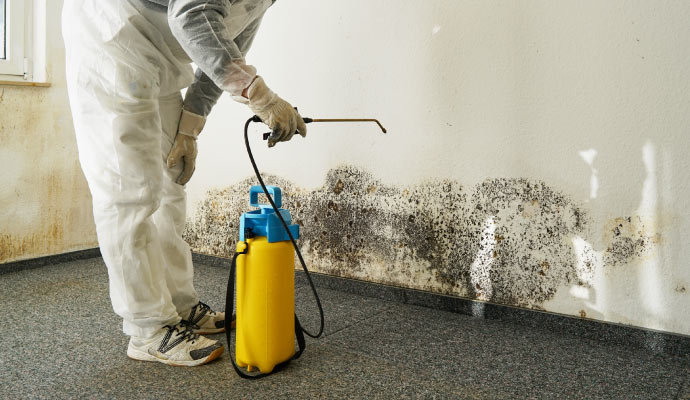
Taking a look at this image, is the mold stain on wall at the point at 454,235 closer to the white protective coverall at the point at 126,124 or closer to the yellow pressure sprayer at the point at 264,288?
the yellow pressure sprayer at the point at 264,288

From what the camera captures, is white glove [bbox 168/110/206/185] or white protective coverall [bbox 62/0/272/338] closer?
white protective coverall [bbox 62/0/272/338]

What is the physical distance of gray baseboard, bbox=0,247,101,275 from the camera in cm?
223

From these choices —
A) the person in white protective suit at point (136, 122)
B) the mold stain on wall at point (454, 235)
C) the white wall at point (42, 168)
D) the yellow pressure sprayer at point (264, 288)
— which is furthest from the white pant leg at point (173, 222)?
the white wall at point (42, 168)

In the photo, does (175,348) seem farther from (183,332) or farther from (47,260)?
(47,260)

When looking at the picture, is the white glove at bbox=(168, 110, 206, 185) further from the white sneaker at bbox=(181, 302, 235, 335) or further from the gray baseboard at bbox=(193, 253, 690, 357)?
the gray baseboard at bbox=(193, 253, 690, 357)

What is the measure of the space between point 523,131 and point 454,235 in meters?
0.43

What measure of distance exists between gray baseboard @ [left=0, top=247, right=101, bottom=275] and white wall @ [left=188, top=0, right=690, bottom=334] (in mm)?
1288

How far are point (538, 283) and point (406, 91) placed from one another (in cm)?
82

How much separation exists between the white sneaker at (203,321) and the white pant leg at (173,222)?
3cm

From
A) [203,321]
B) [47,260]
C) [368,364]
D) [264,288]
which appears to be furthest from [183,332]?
[47,260]

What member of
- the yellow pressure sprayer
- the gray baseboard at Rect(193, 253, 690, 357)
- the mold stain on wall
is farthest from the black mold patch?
the yellow pressure sprayer

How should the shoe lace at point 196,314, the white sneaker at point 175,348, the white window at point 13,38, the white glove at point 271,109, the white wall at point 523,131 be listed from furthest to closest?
the white window at point 13,38 < the shoe lace at point 196,314 < the white wall at point 523,131 < the white sneaker at point 175,348 < the white glove at point 271,109

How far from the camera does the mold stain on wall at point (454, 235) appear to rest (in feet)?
5.00

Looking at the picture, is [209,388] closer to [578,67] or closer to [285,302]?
[285,302]
